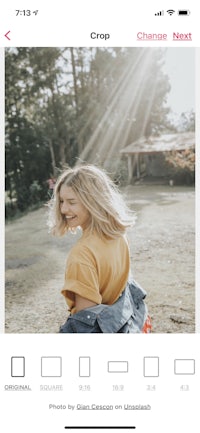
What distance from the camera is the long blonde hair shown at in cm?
91
